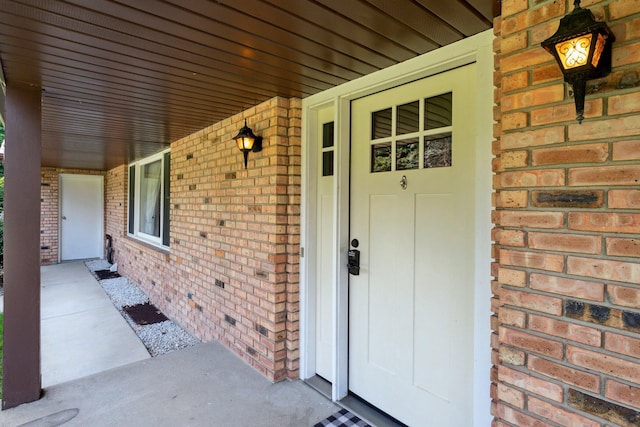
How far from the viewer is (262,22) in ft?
5.04

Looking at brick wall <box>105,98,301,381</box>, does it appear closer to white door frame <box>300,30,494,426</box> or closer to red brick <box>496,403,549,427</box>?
white door frame <box>300,30,494,426</box>

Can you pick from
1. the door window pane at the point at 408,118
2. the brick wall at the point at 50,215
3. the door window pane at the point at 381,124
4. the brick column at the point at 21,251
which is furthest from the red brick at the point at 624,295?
the brick wall at the point at 50,215

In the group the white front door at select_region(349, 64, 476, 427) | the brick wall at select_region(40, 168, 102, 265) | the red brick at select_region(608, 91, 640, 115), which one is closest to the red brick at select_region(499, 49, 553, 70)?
the red brick at select_region(608, 91, 640, 115)

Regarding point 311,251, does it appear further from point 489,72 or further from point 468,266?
point 489,72

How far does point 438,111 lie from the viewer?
1902 millimetres

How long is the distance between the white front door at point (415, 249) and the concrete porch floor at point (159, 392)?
0.56 metres

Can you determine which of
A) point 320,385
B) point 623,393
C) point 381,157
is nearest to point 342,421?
point 320,385

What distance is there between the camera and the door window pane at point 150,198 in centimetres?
559

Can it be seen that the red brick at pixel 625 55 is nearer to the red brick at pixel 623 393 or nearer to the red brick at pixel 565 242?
the red brick at pixel 565 242

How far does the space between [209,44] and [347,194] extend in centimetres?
121

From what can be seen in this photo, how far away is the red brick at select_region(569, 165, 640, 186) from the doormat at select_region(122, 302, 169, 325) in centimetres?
473

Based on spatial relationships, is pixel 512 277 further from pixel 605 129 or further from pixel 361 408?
pixel 361 408

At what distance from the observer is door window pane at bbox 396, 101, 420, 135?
2008 mm

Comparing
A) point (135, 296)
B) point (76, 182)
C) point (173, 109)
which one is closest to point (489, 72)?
point (173, 109)
